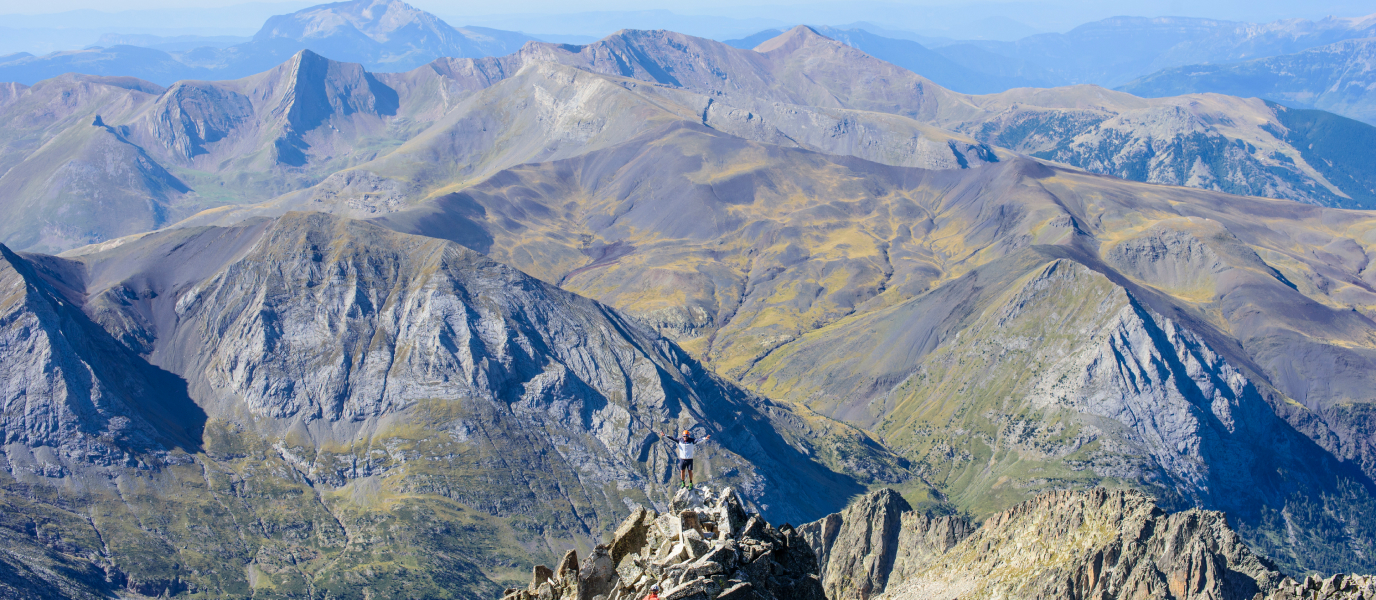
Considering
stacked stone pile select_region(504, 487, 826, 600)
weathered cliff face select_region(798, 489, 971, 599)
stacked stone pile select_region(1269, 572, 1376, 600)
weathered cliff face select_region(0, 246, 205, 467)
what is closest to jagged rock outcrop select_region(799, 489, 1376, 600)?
stacked stone pile select_region(1269, 572, 1376, 600)

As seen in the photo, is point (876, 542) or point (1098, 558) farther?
point (876, 542)

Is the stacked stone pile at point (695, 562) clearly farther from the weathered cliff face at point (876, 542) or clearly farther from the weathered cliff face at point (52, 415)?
the weathered cliff face at point (52, 415)

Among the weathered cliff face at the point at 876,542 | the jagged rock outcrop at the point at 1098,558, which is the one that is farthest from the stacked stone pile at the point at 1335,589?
the weathered cliff face at the point at 876,542

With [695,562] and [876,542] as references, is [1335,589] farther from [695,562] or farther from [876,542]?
[876,542]

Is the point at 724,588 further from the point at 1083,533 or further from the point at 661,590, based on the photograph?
the point at 1083,533

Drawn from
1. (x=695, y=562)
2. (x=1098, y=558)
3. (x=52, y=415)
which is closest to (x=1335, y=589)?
(x=1098, y=558)

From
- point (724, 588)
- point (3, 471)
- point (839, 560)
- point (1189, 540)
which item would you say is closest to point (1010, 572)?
point (1189, 540)

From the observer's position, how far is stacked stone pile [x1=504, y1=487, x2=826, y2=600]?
44469mm

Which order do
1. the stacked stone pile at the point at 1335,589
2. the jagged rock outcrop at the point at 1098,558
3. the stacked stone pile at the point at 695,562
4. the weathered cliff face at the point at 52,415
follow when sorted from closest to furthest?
the stacked stone pile at the point at 695,562 < the stacked stone pile at the point at 1335,589 < the jagged rock outcrop at the point at 1098,558 < the weathered cliff face at the point at 52,415

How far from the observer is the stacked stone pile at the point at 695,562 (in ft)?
146

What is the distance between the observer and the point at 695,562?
44.8m

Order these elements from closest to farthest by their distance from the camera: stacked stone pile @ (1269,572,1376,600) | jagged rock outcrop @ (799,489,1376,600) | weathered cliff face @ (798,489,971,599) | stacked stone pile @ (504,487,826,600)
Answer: stacked stone pile @ (504,487,826,600) → stacked stone pile @ (1269,572,1376,600) → jagged rock outcrop @ (799,489,1376,600) → weathered cliff face @ (798,489,971,599)

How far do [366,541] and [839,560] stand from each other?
10779cm

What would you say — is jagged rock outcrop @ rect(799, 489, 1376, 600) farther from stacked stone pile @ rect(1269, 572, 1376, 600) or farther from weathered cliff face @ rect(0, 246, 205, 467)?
weathered cliff face @ rect(0, 246, 205, 467)
